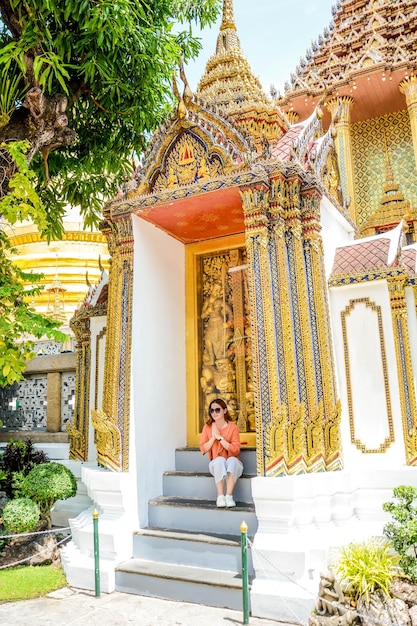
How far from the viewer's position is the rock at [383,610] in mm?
3180

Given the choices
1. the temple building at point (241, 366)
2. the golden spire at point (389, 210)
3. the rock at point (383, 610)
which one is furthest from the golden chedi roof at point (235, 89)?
the rock at point (383, 610)

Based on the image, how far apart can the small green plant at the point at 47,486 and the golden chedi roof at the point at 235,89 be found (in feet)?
18.8

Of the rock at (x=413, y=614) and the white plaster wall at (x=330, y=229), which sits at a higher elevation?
the white plaster wall at (x=330, y=229)

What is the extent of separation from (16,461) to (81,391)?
1.06m

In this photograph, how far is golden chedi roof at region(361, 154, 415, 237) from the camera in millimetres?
10406

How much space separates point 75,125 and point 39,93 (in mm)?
928

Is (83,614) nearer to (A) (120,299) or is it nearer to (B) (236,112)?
(A) (120,299)

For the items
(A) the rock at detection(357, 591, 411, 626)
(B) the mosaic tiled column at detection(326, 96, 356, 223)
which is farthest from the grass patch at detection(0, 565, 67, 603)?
(B) the mosaic tiled column at detection(326, 96, 356, 223)

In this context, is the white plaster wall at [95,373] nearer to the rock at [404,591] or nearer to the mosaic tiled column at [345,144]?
the rock at [404,591]

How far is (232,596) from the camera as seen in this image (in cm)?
403

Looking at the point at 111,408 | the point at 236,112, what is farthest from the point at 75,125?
the point at 236,112

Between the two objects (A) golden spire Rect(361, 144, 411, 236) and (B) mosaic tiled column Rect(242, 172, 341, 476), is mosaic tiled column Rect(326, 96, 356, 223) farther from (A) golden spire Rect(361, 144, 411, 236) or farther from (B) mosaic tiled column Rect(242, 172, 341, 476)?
(B) mosaic tiled column Rect(242, 172, 341, 476)

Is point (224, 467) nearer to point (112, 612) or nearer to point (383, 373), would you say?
point (112, 612)

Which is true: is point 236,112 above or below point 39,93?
above
